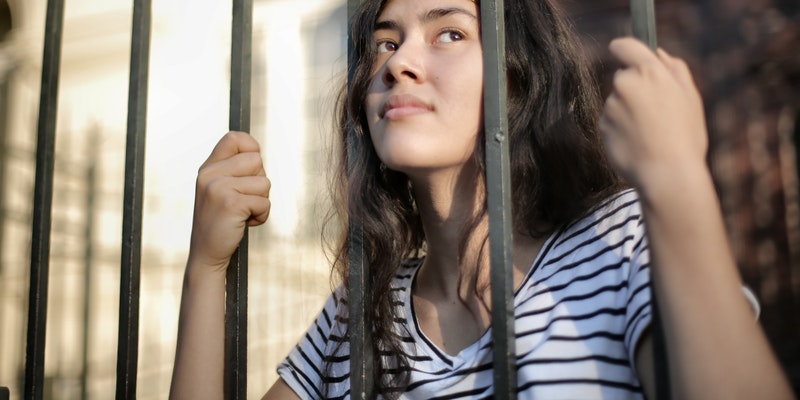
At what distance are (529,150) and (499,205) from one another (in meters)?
0.48

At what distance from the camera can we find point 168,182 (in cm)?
598

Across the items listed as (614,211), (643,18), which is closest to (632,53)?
(643,18)

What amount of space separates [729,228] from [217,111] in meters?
4.81

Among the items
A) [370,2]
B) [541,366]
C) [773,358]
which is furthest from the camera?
[370,2]

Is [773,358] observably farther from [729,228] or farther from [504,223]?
[729,228]

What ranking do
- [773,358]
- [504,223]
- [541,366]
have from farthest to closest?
[541,366] → [504,223] → [773,358]

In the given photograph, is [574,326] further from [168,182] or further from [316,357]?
[168,182]

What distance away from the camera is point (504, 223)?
97 centimetres

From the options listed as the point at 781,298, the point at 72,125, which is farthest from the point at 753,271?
the point at 72,125

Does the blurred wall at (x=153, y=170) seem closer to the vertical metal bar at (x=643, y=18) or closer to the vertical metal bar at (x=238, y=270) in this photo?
the vertical metal bar at (x=238, y=270)

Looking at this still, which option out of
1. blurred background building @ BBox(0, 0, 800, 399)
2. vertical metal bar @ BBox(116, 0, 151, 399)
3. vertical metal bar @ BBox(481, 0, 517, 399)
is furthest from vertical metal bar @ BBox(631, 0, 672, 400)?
blurred background building @ BBox(0, 0, 800, 399)

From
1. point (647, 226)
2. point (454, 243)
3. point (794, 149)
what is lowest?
point (647, 226)

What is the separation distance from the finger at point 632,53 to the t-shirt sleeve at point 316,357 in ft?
2.87

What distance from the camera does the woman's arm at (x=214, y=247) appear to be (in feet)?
4.20
